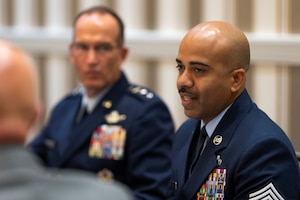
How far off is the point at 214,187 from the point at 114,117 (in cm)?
102

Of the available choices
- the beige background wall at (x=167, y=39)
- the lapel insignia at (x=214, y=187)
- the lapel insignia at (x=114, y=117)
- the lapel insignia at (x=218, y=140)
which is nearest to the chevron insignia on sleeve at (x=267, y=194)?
the lapel insignia at (x=214, y=187)

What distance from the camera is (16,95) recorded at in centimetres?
133

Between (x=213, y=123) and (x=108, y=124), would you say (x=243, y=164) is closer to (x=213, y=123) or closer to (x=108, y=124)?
(x=213, y=123)

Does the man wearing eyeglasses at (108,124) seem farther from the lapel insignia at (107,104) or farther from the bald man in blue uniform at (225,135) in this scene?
the bald man in blue uniform at (225,135)

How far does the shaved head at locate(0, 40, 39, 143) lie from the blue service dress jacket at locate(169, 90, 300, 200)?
961 mm

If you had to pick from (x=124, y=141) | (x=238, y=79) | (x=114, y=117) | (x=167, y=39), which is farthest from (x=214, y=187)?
(x=167, y=39)

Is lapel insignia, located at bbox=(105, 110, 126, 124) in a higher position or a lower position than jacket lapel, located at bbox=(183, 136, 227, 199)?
lower

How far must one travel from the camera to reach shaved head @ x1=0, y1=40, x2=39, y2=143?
4.32ft

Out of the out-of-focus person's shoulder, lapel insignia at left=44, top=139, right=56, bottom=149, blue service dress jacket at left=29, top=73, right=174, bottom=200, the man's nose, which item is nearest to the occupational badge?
blue service dress jacket at left=29, top=73, right=174, bottom=200

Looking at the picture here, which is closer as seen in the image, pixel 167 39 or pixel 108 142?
pixel 108 142

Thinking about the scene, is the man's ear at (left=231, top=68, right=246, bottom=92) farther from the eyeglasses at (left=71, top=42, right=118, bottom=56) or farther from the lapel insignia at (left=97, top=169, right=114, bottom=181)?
the eyeglasses at (left=71, top=42, right=118, bottom=56)

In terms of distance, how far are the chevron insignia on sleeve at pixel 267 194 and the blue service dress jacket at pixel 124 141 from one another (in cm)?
87

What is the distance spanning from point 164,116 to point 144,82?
35.2 inches

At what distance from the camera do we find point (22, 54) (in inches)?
55.2
